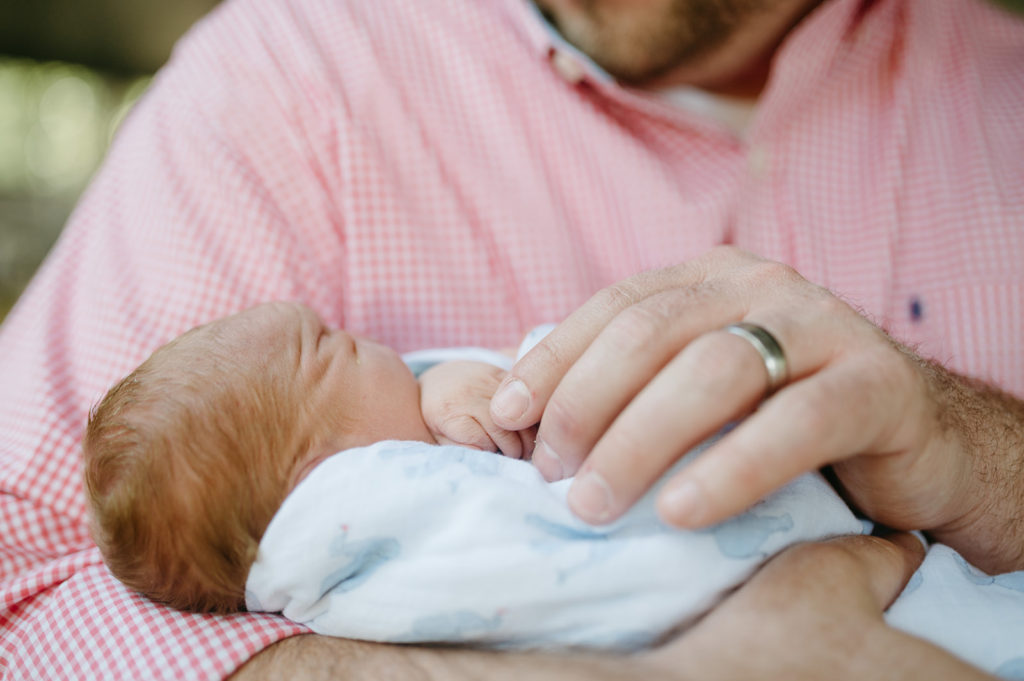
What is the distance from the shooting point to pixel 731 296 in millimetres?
737

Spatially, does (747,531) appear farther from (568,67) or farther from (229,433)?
(568,67)

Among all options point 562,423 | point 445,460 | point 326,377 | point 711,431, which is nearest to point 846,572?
point 711,431

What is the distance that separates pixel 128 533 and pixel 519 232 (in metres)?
0.75

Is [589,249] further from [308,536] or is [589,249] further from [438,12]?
[308,536]

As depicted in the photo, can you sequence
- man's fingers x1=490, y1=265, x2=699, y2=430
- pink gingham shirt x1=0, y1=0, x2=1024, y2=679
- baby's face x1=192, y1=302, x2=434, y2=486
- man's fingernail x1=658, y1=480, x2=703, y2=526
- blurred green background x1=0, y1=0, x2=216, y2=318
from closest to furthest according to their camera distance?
man's fingernail x1=658, y1=480, x2=703, y2=526
man's fingers x1=490, y1=265, x2=699, y2=430
baby's face x1=192, y1=302, x2=434, y2=486
pink gingham shirt x1=0, y1=0, x2=1024, y2=679
blurred green background x1=0, y1=0, x2=216, y2=318

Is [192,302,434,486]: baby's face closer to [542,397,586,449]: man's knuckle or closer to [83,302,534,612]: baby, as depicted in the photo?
[83,302,534,612]: baby

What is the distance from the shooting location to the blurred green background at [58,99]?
3.51m

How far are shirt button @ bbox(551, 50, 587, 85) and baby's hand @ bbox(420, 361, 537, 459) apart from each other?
697 mm

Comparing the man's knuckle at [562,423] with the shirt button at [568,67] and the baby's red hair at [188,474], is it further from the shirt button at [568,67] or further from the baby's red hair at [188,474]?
the shirt button at [568,67]

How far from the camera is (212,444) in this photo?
2.56ft

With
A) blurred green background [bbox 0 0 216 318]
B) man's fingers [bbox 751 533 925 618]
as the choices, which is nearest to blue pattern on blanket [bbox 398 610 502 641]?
man's fingers [bbox 751 533 925 618]

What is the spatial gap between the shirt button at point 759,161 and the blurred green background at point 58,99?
3181mm

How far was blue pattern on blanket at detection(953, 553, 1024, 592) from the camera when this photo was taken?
788 millimetres

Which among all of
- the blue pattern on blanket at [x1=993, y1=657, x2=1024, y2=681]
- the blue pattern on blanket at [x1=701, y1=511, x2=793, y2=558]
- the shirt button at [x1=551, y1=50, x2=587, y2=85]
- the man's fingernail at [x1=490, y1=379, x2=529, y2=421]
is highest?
the shirt button at [x1=551, y1=50, x2=587, y2=85]
